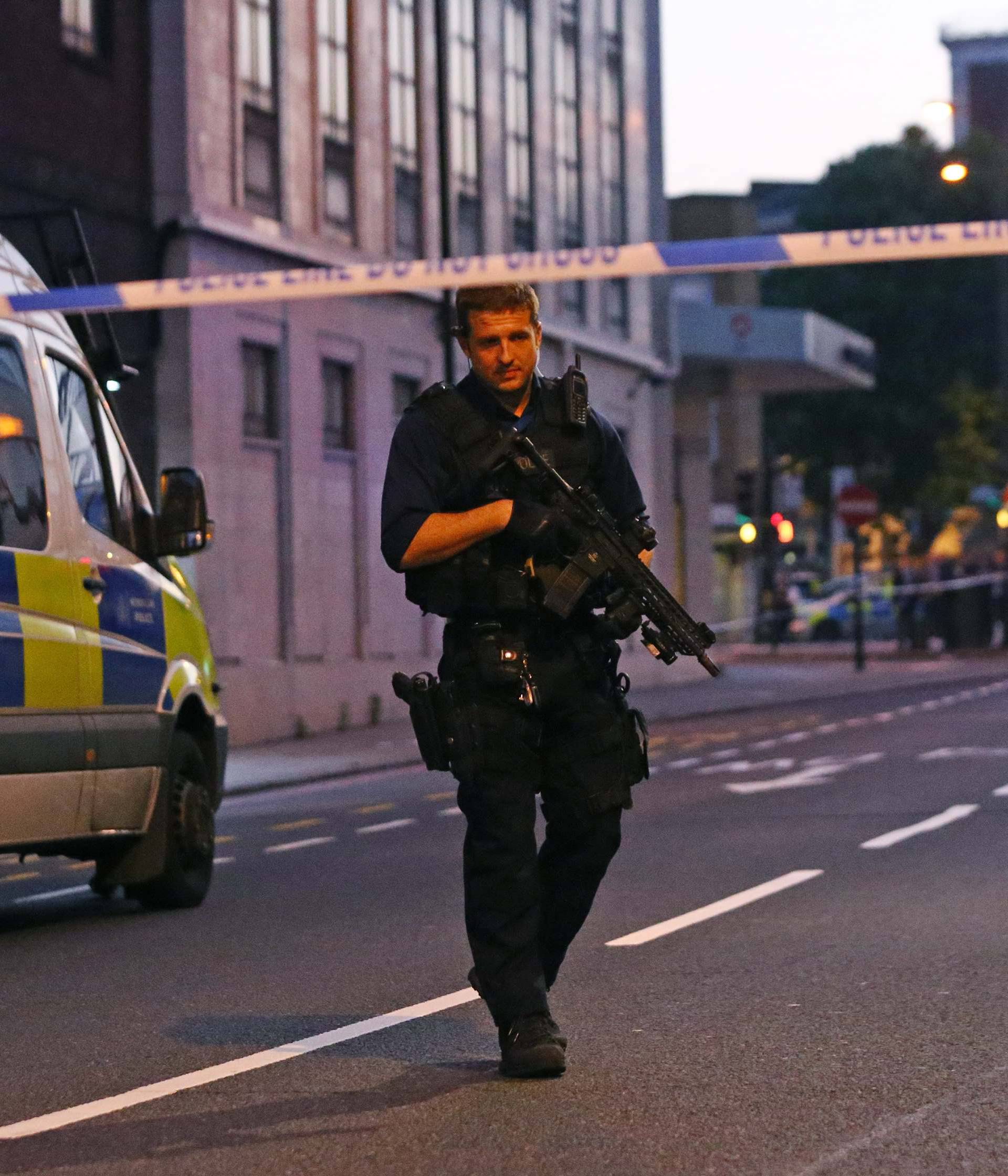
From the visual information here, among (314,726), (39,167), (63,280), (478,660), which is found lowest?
(314,726)

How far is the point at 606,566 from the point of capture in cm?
602

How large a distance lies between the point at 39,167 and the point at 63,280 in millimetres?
13369

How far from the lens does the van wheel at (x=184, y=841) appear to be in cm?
1030

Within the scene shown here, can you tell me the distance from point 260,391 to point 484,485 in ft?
74.8

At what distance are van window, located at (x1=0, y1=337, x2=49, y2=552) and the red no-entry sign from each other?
31.9 m

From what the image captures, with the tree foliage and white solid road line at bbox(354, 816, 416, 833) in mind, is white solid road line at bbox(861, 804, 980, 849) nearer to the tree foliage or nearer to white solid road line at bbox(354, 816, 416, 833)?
white solid road line at bbox(354, 816, 416, 833)

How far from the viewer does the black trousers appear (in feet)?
19.6

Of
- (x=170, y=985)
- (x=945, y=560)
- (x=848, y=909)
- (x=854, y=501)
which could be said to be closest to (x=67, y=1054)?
(x=170, y=985)

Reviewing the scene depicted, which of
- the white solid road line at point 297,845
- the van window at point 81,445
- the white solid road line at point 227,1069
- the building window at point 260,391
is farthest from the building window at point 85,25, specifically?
the white solid road line at point 227,1069

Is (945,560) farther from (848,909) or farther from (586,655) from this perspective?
(586,655)

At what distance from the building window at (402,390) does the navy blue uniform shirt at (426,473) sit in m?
26.3

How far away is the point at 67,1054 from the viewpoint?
6609 millimetres

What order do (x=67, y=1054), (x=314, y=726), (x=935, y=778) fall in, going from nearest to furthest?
(x=67, y=1054), (x=935, y=778), (x=314, y=726)

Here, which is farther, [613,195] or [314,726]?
[613,195]
